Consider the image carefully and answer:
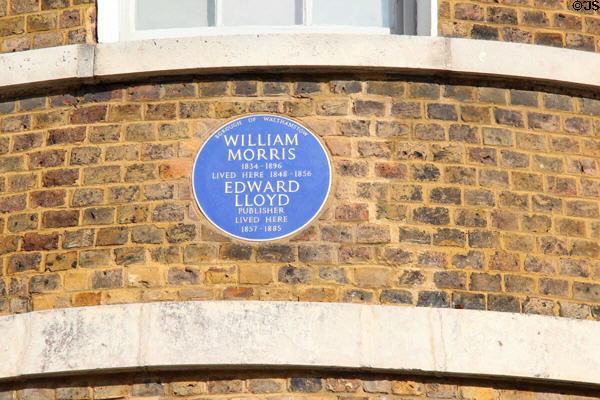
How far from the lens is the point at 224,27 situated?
289 inches

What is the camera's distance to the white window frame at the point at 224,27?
7227mm

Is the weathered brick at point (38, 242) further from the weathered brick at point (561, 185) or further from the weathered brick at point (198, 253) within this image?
the weathered brick at point (561, 185)

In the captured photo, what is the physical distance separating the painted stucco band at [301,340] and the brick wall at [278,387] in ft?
0.31

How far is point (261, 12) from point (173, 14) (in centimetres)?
56

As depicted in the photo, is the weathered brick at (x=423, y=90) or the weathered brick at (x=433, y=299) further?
the weathered brick at (x=423, y=90)

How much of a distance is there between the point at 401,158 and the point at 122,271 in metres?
1.72

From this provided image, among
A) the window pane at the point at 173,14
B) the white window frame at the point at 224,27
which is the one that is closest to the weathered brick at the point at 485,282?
the white window frame at the point at 224,27

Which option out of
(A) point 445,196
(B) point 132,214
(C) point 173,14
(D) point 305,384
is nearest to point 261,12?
(C) point 173,14

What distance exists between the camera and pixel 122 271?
21.6 feet

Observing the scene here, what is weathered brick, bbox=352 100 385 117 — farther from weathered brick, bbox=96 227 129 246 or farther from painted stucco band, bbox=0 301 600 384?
weathered brick, bbox=96 227 129 246

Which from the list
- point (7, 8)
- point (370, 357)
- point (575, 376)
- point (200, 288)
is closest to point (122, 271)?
point (200, 288)

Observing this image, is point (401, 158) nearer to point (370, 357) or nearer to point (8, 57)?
point (370, 357)

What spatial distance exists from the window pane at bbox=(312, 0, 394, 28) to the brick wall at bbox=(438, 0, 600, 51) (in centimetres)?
41

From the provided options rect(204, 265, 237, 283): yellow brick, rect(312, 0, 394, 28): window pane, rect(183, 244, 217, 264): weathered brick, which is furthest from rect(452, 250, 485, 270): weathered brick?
rect(312, 0, 394, 28): window pane
